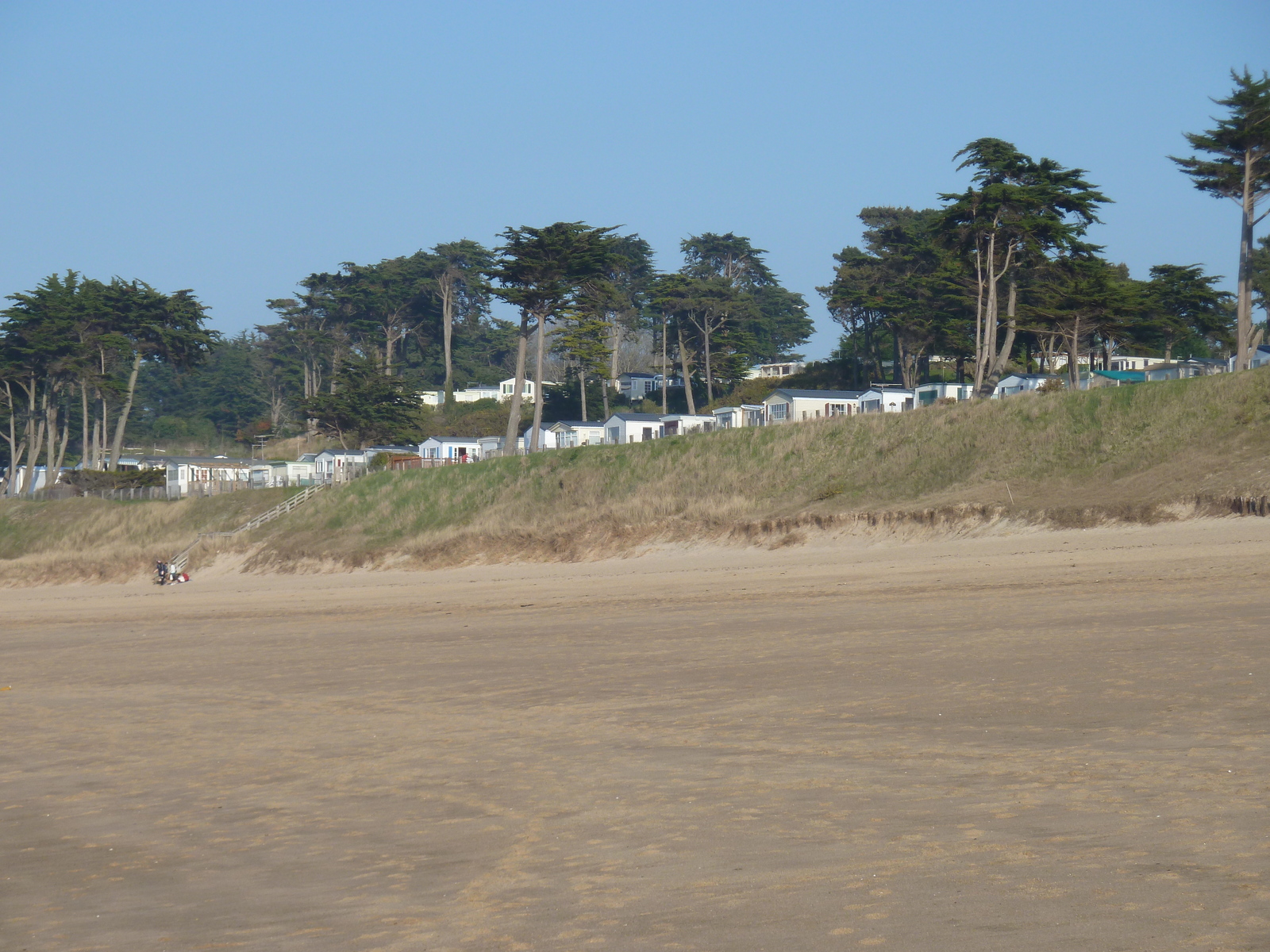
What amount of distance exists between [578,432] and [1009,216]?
30.8 meters

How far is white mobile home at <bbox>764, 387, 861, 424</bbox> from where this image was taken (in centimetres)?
6378

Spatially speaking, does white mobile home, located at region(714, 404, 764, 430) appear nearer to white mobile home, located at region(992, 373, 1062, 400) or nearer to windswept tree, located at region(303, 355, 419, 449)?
white mobile home, located at region(992, 373, 1062, 400)

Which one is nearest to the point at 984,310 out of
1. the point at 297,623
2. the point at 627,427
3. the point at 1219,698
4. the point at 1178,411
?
the point at 627,427

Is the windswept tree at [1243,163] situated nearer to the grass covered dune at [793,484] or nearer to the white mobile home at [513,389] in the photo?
the grass covered dune at [793,484]

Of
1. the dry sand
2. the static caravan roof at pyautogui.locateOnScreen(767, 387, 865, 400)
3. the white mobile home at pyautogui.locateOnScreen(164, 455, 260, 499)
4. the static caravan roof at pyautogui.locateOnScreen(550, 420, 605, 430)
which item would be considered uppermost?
the static caravan roof at pyautogui.locateOnScreen(767, 387, 865, 400)

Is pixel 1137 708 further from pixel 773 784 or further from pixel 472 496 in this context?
pixel 472 496

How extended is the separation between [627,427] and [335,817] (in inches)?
2403

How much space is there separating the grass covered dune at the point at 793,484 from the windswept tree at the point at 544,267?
14.1 m

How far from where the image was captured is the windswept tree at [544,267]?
58.5 meters

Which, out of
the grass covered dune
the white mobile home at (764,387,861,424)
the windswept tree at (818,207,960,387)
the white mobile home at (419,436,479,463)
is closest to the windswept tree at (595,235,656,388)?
the windswept tree at (818,207,960,387)

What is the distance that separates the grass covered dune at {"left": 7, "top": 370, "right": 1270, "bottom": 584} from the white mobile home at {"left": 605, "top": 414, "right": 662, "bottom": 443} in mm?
21991

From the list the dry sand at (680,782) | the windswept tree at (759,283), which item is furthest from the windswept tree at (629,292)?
the dry sand at (680,782)

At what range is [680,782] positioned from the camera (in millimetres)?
8695

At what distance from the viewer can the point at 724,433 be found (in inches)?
1688
